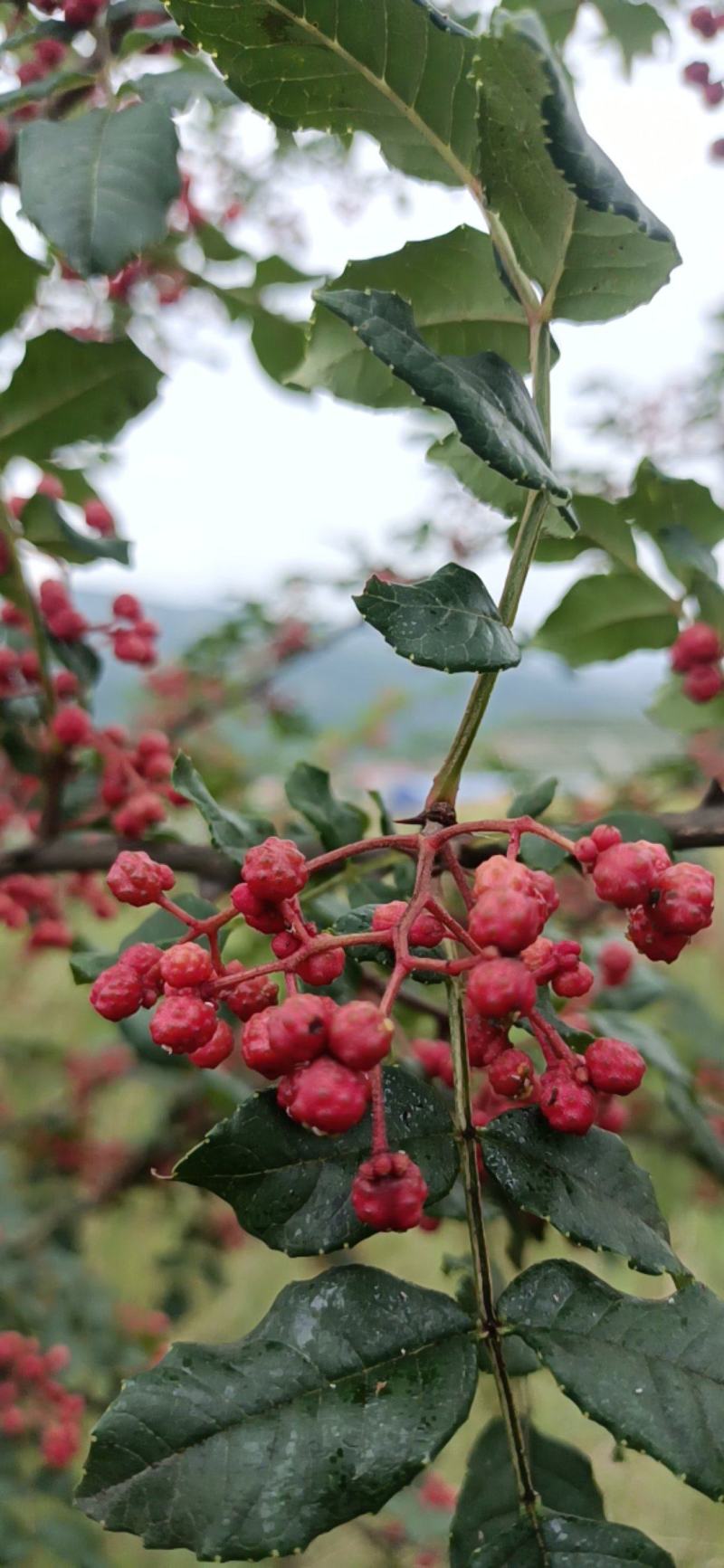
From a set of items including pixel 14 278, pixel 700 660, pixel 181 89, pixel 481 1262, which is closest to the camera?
pixel 481 1262

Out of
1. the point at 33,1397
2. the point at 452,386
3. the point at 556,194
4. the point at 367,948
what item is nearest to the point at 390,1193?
the point at 367,948

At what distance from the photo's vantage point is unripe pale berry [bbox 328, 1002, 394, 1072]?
0.48m

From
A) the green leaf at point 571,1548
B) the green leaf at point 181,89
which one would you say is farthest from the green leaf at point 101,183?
the green leaf at point 571,1548

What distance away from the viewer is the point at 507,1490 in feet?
2.13

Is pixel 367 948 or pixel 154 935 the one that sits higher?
pixel 367 948

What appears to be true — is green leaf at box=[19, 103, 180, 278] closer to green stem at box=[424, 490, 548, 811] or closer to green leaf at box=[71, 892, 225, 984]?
green stem at box=[424, 490, 548, 811]

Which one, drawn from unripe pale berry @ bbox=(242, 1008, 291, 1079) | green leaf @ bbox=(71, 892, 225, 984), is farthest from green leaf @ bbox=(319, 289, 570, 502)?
green leaf @ bbox=(71, 892, 225, 984)

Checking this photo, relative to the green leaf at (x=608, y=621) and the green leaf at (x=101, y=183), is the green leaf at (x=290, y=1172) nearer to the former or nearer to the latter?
the green leaf at (x=101, y=183)

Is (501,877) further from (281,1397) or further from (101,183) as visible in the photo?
(101,183)

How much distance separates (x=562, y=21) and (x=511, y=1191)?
1.01 meters

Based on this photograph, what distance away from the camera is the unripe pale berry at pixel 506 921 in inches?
19.5

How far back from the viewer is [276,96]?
0.67 metres

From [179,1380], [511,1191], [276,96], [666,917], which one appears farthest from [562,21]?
[179,1380]

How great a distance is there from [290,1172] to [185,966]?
0.12 meters
